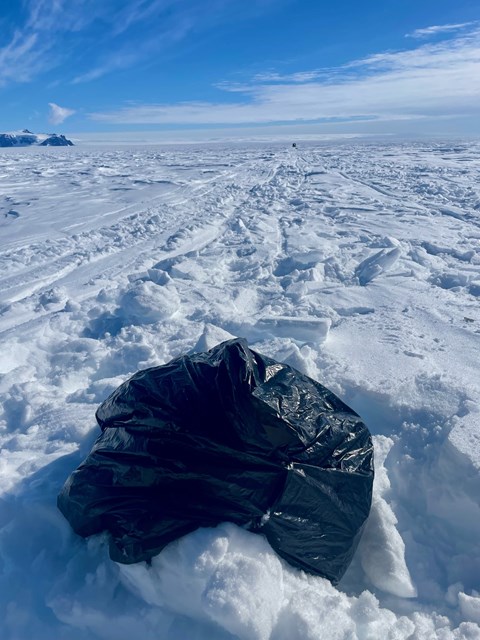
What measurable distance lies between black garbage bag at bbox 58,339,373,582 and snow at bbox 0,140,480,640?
0.08 metres

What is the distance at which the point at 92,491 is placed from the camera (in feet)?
5.58

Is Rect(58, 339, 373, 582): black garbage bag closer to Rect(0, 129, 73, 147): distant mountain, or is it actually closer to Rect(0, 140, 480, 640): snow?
Rect(0, 140, 480, 640): snow

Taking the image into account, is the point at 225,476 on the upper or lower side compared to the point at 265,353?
upper

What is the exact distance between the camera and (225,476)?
162 cm

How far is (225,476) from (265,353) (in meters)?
1.76

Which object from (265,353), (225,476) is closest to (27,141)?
(265,353)

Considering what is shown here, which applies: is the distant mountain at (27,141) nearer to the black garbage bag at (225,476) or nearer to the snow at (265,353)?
the snow at (265,353)

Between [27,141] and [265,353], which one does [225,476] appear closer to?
[265,353]

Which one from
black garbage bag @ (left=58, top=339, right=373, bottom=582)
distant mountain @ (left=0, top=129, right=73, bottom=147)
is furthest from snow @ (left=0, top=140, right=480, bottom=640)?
distant mountain @ (left=0, top=129, right=73, bottom=147)

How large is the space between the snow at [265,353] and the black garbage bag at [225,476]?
84mm

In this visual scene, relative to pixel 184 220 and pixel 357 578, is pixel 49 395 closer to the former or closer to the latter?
pixel 357 578

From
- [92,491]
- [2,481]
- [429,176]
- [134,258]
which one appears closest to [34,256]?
[134,258]

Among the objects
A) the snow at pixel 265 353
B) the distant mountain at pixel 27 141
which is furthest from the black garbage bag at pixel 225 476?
the distant mountain at pixel 27 141

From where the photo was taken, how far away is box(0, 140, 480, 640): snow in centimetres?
158
